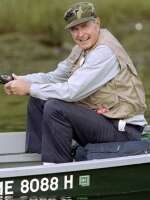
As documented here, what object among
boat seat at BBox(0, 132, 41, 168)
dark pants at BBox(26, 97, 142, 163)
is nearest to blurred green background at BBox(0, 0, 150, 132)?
boat seat at BBox(0, 132, 41, 168)

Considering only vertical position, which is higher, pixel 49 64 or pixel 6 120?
pixel 49 64

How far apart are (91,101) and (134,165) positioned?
1.45 ft

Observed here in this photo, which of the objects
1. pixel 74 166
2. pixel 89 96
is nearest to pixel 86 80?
pixel 89 96

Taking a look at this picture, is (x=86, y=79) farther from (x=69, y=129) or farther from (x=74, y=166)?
(x=74, y=166)

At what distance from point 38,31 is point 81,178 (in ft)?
9.36

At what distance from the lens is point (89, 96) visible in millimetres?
4453

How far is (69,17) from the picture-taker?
4.45 meters

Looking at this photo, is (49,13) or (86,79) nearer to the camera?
(86,79)

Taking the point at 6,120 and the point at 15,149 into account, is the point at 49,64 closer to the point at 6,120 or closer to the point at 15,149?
the point at 6,120

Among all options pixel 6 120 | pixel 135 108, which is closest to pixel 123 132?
pixel 135 108

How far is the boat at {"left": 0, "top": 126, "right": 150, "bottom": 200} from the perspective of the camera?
408 centimetres

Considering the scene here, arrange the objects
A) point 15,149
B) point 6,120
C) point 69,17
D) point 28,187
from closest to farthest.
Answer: point 28,187 < point 69,17 < point 15,149 < point 6,120

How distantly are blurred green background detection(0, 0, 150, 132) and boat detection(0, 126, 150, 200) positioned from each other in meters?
2.39

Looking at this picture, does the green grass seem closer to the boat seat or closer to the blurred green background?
the blurred green background
